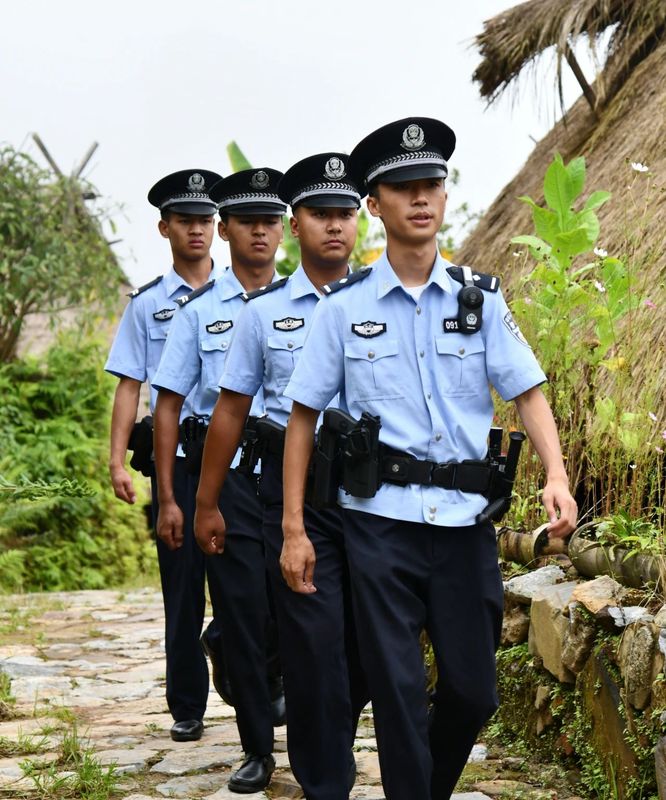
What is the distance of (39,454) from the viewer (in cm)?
1162

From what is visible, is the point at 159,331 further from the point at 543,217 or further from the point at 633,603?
the point at 633,603

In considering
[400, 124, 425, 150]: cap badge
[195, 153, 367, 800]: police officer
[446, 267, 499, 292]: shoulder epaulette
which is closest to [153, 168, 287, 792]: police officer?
[195, 153, 367, 800]: police officer

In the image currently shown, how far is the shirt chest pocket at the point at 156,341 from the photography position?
5.72 metres

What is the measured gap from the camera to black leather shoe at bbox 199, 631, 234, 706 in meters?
5.14

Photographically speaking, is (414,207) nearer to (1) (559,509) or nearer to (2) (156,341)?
(1) (559,509)

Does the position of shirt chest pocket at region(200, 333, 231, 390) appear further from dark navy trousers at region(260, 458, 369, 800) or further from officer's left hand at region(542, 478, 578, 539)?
officer's left hand at region(542, 478, 578, 539)

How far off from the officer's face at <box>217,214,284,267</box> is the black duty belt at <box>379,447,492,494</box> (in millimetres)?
1789

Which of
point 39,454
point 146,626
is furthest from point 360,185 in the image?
point 39,454

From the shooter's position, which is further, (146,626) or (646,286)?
(146,626)

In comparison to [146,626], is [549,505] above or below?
above

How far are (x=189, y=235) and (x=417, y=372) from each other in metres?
2.37

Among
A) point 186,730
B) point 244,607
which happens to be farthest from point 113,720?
point 244,607

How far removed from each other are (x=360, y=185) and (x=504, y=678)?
215cm

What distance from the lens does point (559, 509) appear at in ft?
11.0
